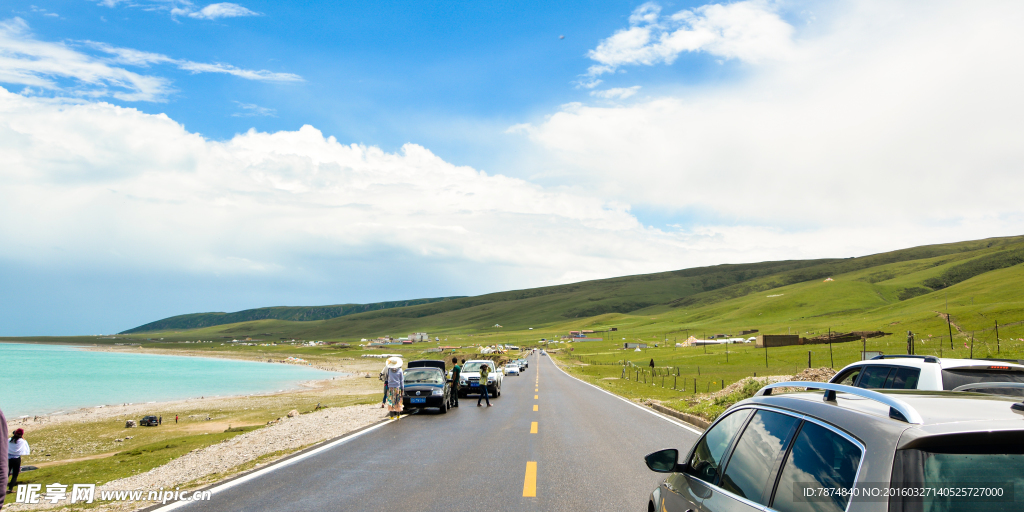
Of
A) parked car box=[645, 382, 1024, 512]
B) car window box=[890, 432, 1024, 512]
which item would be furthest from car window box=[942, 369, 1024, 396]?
car window box=[890, 432, 1024, 512]

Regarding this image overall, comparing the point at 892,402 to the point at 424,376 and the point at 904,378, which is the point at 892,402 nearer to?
the point at 904,378

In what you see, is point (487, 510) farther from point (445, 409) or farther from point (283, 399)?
point (283, 399)

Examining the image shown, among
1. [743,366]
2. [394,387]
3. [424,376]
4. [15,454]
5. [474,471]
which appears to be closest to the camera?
[474,471]

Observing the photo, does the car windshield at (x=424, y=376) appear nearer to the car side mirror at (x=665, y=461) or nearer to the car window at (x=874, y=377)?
the car window at (x=874, y=377)

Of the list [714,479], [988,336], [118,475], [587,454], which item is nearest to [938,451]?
[714,479]

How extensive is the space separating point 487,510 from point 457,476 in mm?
2333

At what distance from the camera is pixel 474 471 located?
34.7ft

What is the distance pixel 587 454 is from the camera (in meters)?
12.4

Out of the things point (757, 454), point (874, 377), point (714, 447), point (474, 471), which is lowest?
point (474, 471)

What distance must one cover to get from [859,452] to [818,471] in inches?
13.3

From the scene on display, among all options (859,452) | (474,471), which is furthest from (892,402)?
(474,471)

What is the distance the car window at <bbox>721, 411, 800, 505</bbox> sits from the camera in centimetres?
346

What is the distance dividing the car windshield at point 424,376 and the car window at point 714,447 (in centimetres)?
1913

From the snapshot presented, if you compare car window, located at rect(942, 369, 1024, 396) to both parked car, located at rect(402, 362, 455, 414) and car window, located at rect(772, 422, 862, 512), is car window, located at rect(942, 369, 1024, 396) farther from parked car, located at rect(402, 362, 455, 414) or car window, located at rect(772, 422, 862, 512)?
parked car, located at rect(402, 362, 455, 414)
